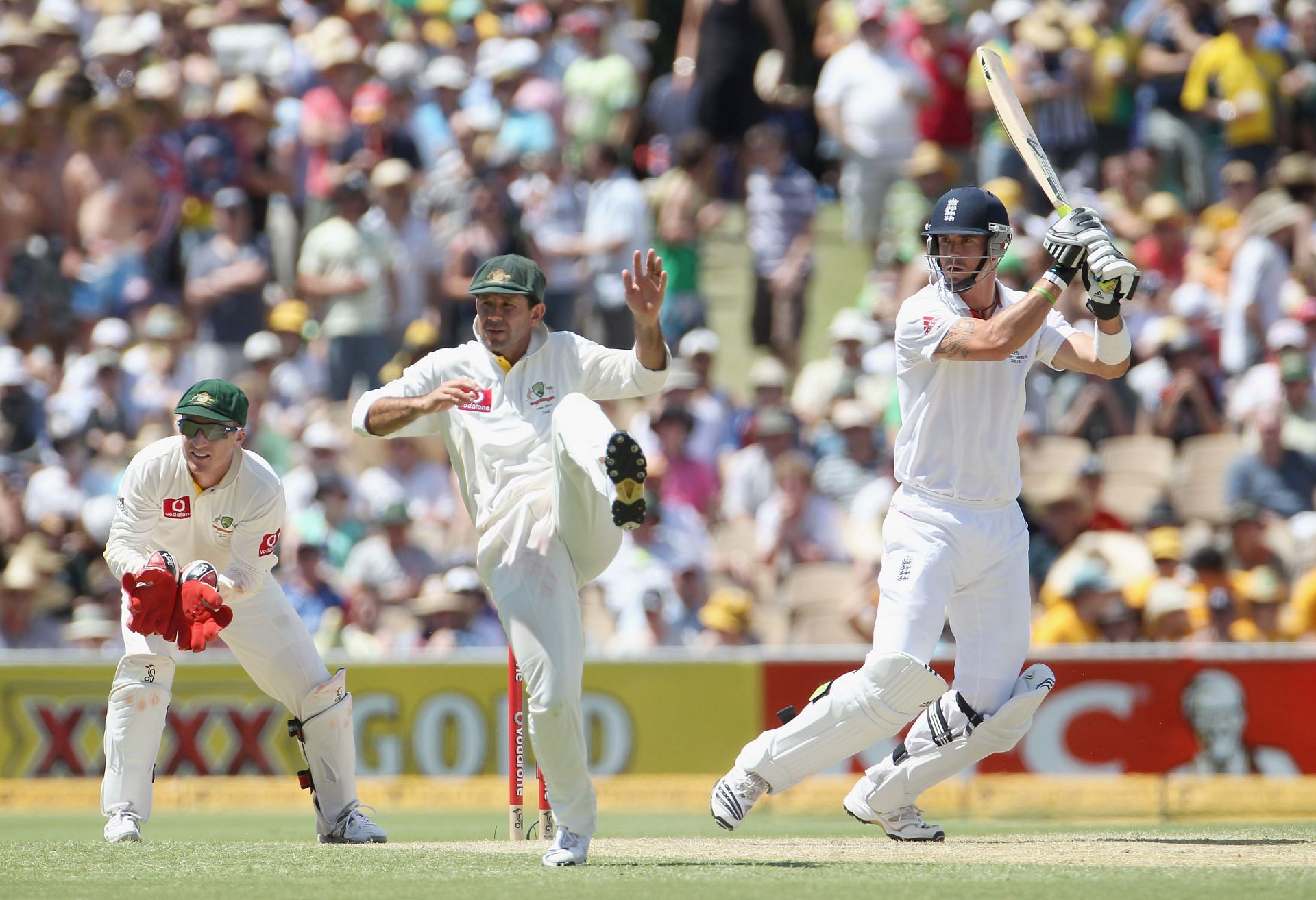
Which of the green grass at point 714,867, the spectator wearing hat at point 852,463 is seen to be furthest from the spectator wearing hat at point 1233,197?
the green grass at point 714,867

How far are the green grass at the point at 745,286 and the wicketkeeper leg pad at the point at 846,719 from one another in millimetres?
7852

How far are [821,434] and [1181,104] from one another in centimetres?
430

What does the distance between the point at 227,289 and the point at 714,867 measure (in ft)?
30.5

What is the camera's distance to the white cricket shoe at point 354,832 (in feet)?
27.1

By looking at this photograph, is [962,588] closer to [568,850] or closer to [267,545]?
[568,850]

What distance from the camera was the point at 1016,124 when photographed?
812 centimetres

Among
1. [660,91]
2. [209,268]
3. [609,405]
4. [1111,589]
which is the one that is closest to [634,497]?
[1111,589]

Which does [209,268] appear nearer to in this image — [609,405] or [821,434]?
[609,405]

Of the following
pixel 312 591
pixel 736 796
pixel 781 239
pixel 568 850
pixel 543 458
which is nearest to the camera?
pixel 568 850

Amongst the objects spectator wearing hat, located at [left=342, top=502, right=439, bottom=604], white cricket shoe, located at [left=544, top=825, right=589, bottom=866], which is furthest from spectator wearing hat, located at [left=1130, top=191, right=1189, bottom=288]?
white cricket shoe, located at [left=544, top=825, right=589, bottom=866]

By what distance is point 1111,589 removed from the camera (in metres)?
11.2

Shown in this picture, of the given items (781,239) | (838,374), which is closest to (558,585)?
(838,374)

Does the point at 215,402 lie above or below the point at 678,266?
below

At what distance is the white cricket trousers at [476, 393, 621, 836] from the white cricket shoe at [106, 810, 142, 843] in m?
1.99
